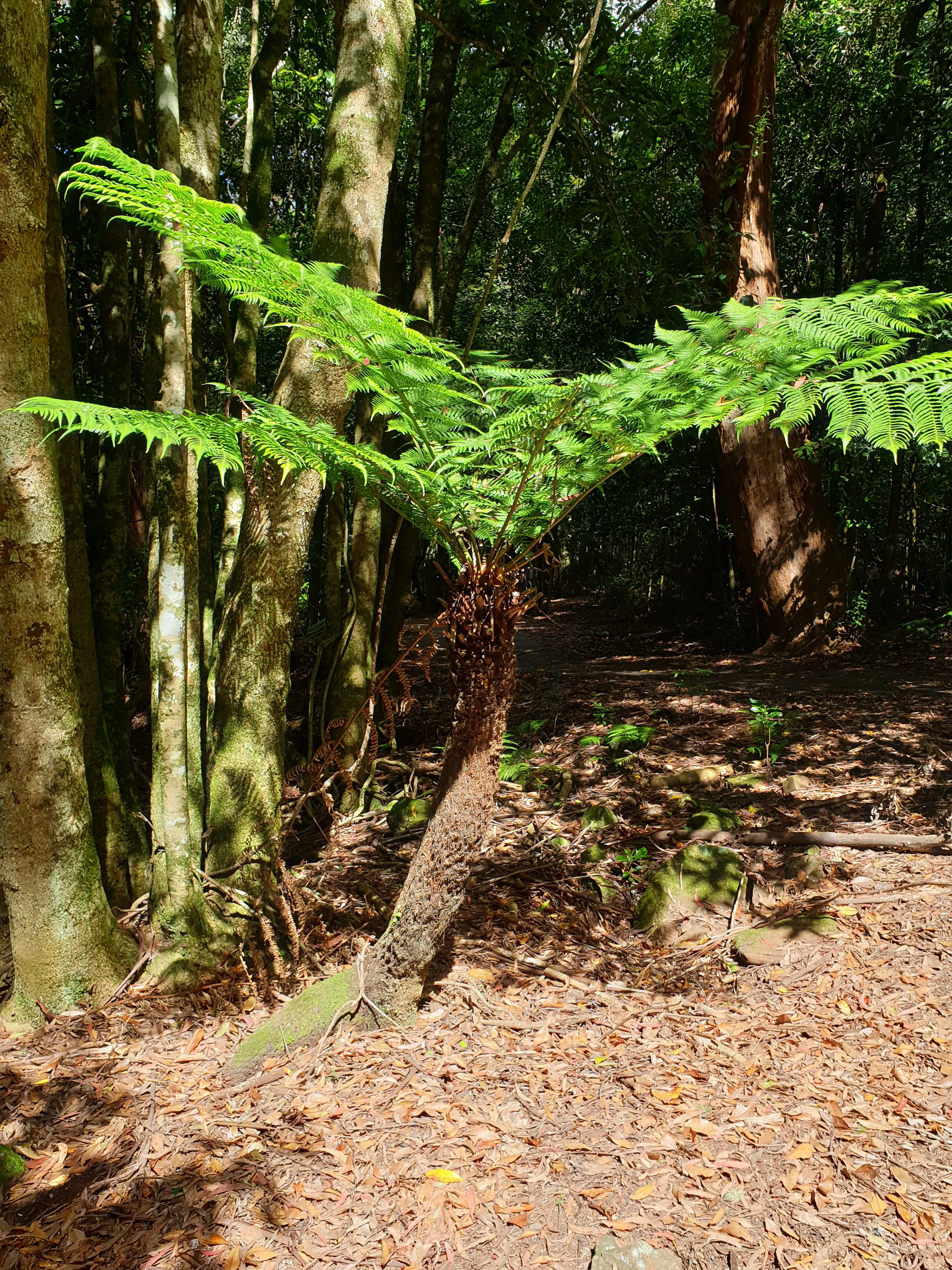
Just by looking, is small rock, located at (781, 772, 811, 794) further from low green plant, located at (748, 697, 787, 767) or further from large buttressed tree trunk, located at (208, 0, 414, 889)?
large buttressed tree trunk, located at (208, 0, 414, 889)

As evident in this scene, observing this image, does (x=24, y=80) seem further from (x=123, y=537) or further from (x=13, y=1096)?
(x=13, y=1096)

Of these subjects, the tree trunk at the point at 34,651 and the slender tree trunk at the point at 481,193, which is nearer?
the tree trunk at the point at 34,651

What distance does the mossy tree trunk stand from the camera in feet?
8.67

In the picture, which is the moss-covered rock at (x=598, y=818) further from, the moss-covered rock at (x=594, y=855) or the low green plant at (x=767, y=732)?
the low green plant at (x=767, y=732)

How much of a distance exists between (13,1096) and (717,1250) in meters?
2.08

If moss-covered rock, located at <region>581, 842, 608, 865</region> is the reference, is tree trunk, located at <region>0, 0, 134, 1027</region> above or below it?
above

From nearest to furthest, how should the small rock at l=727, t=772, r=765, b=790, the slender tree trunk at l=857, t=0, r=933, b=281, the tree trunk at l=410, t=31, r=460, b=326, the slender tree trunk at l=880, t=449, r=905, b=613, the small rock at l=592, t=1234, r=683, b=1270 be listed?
the small rock at l=592, t=1234, r=683, b=1270, the small rock at l=727, t=772, r=765, b=790, the tree trunk at l=410, t=31, r=460, b=326, the slender tree trunk at l=857, t=0, r=933, b=281, the slender tree trunk at l=880, t=449, r=905, b=613

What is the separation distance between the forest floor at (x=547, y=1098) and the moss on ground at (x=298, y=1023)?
0.19 ft

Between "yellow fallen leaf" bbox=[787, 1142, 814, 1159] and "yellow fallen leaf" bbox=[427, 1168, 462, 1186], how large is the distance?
92 cm

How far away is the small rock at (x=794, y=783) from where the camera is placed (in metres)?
4.47

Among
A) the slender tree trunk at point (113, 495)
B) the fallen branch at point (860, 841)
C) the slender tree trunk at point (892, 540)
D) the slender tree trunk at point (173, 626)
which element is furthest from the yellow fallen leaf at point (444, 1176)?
the slender tree trunk at point (892, 540)

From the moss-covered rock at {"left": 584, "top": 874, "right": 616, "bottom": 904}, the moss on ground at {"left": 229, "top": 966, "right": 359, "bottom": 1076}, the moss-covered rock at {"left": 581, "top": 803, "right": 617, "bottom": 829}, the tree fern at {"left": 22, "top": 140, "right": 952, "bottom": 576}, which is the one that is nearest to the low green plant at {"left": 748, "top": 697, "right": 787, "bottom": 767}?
the moss-covered rock at {"left": 581, "top": 803, "right": 617, "bottom": 829}

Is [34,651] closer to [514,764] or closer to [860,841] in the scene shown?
[514,764]

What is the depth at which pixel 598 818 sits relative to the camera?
4449mm
